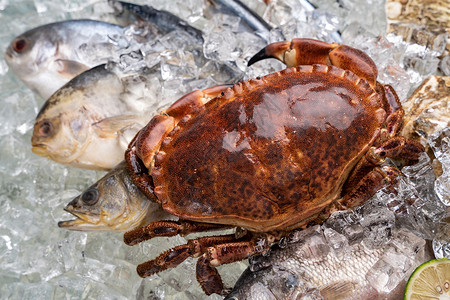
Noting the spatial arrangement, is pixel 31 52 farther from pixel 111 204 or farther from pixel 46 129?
pixel 111 204

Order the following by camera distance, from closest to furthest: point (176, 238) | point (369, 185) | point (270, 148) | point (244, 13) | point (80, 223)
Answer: point (270, 148) → point (369, 185) → point (80, 223) → point (176, 238) → point (244, 13)

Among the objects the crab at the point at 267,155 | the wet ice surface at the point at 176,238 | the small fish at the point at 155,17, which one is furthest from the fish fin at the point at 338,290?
the small fish at the point at 155,17

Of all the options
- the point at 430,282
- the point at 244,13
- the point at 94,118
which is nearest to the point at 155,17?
the point at 244,13

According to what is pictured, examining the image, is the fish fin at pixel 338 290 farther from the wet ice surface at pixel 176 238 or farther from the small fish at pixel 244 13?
the small fish at pixel 244 13

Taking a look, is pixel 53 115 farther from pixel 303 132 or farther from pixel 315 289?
pixel 315 289

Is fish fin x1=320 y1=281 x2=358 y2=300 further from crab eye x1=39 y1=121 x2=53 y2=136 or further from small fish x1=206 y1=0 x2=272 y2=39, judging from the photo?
small fish x1=206 y1=0 x2=272 y2=39

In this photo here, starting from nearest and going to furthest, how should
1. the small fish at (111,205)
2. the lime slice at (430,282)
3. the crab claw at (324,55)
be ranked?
1. the lime slice at (430,282)
2. the crab claw at (324,55)
3. the small fish at (111,205)

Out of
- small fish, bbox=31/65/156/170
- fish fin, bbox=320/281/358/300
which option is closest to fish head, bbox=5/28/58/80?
small fish, bbox=31/65/156/170
